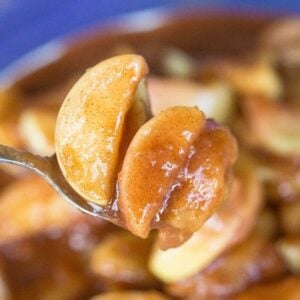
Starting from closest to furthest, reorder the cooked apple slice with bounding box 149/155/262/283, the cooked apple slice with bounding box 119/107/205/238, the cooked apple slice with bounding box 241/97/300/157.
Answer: the cooked apple slice with bounding box 119/107/205/238 < the cooked apple slice with bounding box 149/155/262/283 < the cooked apple slice with bounding box 241/97/300/157

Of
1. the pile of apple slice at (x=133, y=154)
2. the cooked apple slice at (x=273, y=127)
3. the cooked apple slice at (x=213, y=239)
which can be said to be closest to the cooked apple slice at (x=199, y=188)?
the pile of apple slice at (x=133, y=154)

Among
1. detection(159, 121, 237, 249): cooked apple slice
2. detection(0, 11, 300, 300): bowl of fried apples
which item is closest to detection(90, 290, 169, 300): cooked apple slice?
detection(0, 11, 300, 300): bowl of fried apples

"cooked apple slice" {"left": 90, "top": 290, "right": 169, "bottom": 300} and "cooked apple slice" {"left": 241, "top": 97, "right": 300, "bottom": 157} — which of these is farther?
"cooked apple slice" {"left": 241, "top": 97, "right": 300, "bottom": 157}

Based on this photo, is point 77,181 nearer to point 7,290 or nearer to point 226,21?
point 7,290

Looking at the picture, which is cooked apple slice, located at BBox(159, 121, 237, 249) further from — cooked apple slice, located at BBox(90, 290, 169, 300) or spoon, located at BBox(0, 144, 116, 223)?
cooked apple slice, located at BBox(90, 290, 169, 300)

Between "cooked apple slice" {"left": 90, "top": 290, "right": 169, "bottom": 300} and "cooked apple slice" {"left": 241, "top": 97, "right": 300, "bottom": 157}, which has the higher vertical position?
"cooked apple slice" {"left": 241, "top": 97, "right": 300, "bottom": 157}

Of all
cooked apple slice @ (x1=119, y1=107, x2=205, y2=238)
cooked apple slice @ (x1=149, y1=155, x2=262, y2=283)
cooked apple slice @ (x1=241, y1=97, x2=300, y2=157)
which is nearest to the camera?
cooked apple slice @ (x1=119, y1=107, x2=205, y2=238)

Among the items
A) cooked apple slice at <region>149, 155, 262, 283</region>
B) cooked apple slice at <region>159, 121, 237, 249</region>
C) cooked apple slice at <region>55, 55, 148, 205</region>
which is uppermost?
cooked apple slice at <region>55, 55, 148, 205</region>

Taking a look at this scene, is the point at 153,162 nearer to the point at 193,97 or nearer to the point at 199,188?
the point at 199,188

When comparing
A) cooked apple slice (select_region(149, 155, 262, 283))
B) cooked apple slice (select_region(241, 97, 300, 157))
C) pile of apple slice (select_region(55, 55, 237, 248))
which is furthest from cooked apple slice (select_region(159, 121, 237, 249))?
cooked apple slice (select_region(241, 97, 300, 157))
